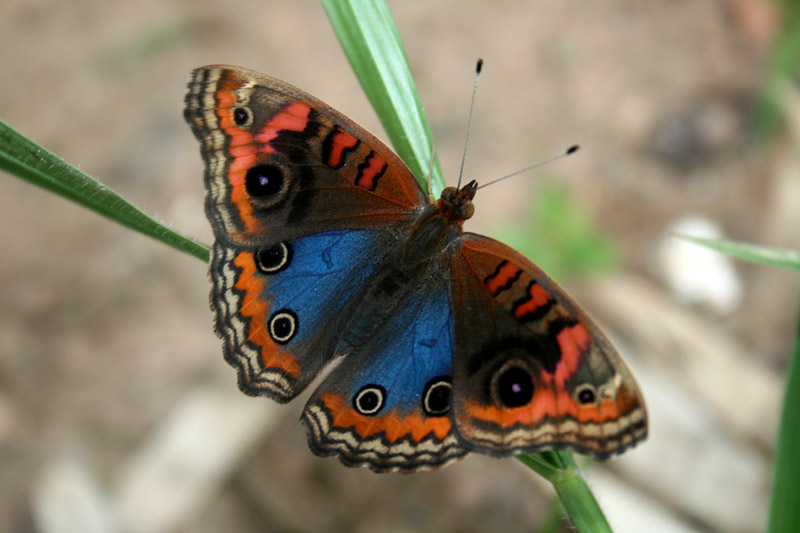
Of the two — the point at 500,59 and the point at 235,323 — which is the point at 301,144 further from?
the point at 500,59

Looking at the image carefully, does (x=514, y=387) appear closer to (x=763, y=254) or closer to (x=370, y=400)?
(x=370, y=400)

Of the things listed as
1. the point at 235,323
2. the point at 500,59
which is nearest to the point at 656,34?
the point at 500,59

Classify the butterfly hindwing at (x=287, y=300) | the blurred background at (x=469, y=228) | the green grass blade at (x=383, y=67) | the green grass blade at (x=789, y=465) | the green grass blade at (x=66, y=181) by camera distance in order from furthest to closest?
the blurred background at (x=469, y=228) → the butterfly hindwing at (x=287, y=300) → the green grass blade at (x=383, y=67) → the green grass blade at (x=789, y=465) → the green grass blade at (x=66, y=181)

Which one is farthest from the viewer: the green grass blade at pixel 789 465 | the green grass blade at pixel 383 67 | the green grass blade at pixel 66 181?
the green grass blade at pixel 383 67

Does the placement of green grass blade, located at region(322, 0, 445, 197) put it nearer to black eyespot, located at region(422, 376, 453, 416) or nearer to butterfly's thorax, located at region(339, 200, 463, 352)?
butterfly's thorax, located at region(339, 200, 463, 352)

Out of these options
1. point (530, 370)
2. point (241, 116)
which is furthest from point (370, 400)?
point (241, 116)

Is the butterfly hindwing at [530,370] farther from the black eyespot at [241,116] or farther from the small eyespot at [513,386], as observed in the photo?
the black eyespot at [241,116]

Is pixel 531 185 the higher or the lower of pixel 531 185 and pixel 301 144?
the higher

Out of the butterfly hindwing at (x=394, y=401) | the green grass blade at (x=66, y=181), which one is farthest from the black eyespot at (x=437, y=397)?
the green grass blade at (x=66, y=181)
